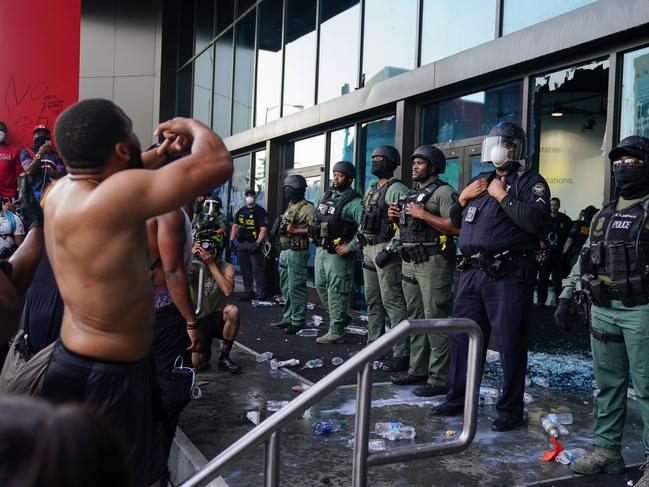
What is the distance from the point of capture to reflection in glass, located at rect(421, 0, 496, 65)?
6283 millimetres

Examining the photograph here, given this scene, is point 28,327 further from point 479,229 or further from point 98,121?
point 479,229

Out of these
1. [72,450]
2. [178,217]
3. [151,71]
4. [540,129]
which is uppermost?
[151,71]

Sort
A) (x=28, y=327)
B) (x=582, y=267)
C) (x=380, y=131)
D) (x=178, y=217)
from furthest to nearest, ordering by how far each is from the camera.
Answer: (x=380, y=131) < (x=582, y=267) < (x=28, y=327) < (x=178, y=217)

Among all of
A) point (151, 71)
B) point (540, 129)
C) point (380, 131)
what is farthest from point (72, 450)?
point (151, 71)

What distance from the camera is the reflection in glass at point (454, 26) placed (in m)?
6.28

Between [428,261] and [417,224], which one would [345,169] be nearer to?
[417,224]

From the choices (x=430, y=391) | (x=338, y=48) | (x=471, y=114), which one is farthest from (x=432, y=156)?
(x=338, y=48)

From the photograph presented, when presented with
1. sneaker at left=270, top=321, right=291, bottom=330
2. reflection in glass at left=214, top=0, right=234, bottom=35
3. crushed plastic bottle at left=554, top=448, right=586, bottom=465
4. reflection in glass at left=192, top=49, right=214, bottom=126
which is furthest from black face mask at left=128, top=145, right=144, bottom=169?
reflection in glass at left=192, top=49, right=214, bottom=126

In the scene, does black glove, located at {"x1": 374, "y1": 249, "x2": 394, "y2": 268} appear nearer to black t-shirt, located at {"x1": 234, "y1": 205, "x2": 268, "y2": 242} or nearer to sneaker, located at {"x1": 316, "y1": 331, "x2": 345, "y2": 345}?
sneaker, located at {"x1": 316, "y1": 331, "x2": 345, "y2": 345}

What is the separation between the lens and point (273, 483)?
2.10 m

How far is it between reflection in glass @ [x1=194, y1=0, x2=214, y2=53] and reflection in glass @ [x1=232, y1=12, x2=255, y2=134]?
199 cm

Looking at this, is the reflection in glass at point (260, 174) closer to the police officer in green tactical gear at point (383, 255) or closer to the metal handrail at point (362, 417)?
the police officer in green tactical gear at point (383, 255)

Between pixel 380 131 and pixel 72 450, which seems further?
pixel 380 131

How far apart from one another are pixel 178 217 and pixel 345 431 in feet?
6.24
